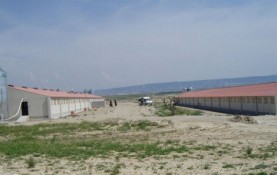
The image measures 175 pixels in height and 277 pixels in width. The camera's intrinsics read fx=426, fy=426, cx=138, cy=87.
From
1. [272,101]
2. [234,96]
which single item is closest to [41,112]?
[234,96]

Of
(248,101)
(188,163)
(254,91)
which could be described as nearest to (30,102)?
(248,101)

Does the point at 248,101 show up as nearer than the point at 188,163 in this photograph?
No

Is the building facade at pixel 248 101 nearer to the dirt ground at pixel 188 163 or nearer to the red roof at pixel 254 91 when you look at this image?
the red roof at pixel 254 91

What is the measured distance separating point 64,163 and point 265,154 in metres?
7.76

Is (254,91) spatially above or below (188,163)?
above

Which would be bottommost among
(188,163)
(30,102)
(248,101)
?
(188,163)

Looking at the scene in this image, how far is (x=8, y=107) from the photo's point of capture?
48219mm

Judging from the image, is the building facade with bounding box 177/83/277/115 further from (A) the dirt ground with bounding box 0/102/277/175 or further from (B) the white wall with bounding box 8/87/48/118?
(B) the white wall with bounding box 8/87/48/118

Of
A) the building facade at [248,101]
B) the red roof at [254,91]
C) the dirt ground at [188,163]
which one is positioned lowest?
the dirt ground at [188,163]

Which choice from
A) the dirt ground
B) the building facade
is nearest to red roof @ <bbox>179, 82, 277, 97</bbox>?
the building facade

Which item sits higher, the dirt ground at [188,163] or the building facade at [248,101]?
the building facade at [248,101]

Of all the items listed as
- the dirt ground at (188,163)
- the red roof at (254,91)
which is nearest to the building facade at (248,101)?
the red roof at (254,91)

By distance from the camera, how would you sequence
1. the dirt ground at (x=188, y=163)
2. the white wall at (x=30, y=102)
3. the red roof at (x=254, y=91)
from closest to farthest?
the dirt ground at (x=188, y=163)
the red roof at (x=254, y=91)
the white wall at (x=30, y=102)

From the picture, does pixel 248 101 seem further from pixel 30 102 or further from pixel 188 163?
pixel 188 163
